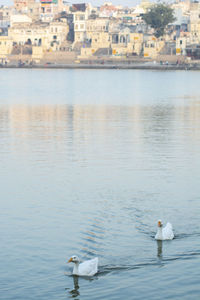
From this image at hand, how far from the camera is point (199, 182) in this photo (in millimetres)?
17312

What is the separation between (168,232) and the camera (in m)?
12.3

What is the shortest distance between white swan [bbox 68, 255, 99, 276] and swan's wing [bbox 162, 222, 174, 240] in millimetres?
1852

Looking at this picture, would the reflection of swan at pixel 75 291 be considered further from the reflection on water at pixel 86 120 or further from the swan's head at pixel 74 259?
the reflection on water at pixel 86 120

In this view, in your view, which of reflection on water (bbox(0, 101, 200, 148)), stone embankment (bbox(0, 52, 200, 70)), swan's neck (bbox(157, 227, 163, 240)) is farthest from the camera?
stone embankment (bbox(0, 52, 200, 70))

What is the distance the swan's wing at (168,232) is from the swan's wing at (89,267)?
187 centimetres

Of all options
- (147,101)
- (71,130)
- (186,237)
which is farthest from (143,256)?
(147,101)

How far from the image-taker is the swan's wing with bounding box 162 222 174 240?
A: 12234 millimetres

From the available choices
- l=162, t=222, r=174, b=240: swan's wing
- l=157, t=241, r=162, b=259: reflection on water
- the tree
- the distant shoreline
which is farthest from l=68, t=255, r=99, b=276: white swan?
the tree

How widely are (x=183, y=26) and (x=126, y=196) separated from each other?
123 m

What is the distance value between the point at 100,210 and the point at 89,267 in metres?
3.86

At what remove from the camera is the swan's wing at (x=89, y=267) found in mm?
10695

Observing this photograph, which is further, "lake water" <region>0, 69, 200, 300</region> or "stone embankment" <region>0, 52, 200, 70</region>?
"stone embankment" <region>0, 52, 200, 70</region>

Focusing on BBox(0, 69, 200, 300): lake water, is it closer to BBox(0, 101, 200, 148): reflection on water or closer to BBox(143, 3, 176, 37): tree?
BBox(0, 101, 200, 148): reflection on water

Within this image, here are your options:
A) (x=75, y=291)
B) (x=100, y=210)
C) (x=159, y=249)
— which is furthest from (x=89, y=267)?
(x=100, y=210)
